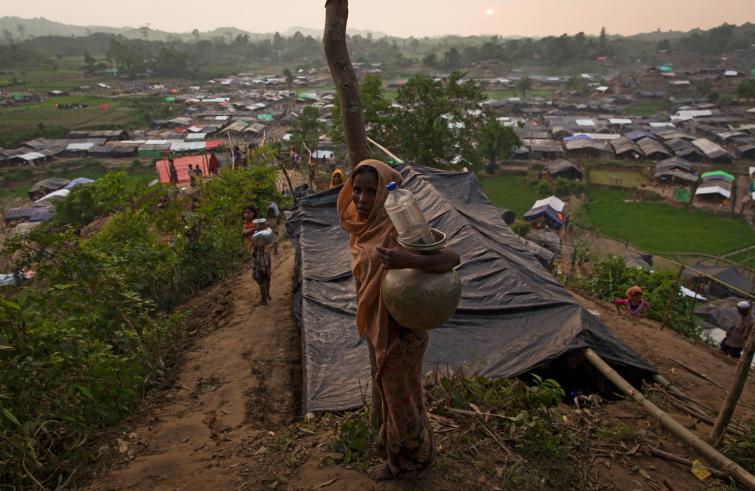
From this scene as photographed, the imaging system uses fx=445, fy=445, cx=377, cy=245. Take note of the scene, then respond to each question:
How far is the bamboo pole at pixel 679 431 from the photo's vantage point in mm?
2932

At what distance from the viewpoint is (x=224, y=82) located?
74.8m

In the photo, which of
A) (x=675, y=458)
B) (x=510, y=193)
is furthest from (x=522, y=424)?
(x=510, y=193)

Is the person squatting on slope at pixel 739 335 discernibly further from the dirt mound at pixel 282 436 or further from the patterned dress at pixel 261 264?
the patterned dress at pixel 261 264

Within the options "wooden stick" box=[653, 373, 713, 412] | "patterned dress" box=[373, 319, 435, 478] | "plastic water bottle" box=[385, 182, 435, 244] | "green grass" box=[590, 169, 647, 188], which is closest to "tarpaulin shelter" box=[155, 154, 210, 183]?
"wooden stick" box=[653, 373, 713, 412]

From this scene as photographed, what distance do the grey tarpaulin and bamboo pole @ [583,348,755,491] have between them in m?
0.20

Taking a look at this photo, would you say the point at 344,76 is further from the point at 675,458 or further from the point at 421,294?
the point at 675,458

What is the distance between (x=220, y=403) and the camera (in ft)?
13.6

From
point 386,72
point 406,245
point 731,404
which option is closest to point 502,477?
point 406,245

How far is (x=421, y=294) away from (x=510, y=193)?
88.8ft

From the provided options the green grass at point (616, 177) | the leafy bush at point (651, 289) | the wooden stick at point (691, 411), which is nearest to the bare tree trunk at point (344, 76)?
the wooden stick at point (691, 411)

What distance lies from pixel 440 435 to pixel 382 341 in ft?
3.76

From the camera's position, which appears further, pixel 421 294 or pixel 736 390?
pixel 736 390

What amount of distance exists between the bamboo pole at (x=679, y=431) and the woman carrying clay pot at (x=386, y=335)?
84.6 inches

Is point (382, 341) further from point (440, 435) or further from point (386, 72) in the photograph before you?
point (386, 72)
